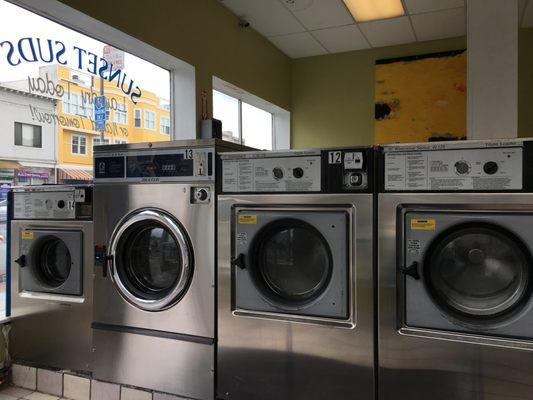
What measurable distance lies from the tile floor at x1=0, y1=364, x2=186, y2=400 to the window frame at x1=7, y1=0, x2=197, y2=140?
215 centimetres

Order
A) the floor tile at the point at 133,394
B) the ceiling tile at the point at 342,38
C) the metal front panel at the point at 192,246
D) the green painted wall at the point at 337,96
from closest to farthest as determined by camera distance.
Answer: the metal front panel at the point at 192,246, the floor tile at the point at 133,394, the ceiling tile at the point at 342,38, the green painted wall at the point at 337,96

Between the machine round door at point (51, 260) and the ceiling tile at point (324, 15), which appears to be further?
the ceiling tile at point (324, 15)

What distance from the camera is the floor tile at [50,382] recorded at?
252cm

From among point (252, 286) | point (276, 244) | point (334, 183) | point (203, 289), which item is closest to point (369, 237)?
point (334, 183)

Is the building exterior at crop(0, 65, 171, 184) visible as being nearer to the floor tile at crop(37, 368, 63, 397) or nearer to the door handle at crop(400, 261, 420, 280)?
the floor tile at crop(37, 368, 63, 397)

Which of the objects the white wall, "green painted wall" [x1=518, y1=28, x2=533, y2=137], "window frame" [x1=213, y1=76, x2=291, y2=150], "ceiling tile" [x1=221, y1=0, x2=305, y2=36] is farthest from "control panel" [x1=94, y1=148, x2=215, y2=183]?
"green painted wall" [x1=518, y1=28, x2=533, y2=137]

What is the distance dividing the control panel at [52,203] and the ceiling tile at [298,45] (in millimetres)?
3372

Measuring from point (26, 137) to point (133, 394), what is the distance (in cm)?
173

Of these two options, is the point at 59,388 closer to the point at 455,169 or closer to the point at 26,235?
the point at 26,235

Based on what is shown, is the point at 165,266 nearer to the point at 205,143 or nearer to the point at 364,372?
the point at 205,143

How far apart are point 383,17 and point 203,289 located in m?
3.64

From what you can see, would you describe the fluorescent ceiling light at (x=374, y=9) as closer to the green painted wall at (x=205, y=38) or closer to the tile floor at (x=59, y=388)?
the green painted wall at (x=205, y=38)

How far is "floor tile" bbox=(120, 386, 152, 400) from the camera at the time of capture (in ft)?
7.50

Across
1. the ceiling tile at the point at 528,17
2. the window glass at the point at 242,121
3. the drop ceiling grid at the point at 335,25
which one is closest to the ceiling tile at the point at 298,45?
the drop ceiling grid at the point at 335,25
